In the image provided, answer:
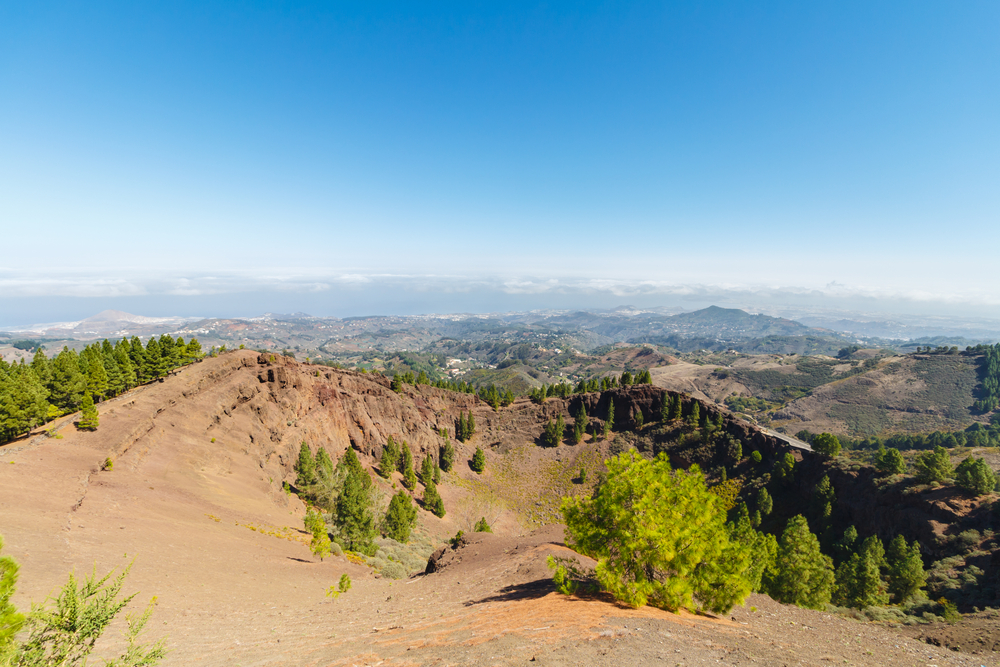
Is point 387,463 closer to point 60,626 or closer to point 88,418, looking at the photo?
point 88,418

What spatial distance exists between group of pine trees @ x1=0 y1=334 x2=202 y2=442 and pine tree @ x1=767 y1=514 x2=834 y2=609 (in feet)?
250

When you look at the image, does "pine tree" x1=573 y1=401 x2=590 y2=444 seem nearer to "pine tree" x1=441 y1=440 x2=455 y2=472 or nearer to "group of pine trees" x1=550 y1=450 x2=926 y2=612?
"pine tree" x1=441 y1=440 x2=455 y2=472

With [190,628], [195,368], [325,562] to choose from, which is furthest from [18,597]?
[195,368]

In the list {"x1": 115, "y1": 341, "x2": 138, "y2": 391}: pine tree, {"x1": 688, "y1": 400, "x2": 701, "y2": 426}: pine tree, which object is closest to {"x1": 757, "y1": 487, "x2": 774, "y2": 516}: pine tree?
{"x1": 688, "y1": 400, "x2": 701, "y2": 426}: pine tree

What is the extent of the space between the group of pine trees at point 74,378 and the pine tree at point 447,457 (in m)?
57.1

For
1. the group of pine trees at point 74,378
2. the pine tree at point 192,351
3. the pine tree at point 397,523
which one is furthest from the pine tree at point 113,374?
the pine tree at point 397,523

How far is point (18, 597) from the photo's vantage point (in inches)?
637

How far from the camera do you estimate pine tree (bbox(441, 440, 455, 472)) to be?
9269cm

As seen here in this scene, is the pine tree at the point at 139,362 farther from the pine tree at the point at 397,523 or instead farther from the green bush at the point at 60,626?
the green bush at the point at 60,626

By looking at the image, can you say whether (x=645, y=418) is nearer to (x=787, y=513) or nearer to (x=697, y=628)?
(x=787, y=513)

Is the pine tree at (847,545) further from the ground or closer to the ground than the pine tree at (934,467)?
closer to the ground

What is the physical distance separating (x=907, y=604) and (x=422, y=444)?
272ft

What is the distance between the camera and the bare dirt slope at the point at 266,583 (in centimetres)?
1630

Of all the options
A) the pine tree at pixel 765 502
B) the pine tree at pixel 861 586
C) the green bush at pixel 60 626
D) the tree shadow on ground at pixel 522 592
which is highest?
the green bush at pixel 60 626
